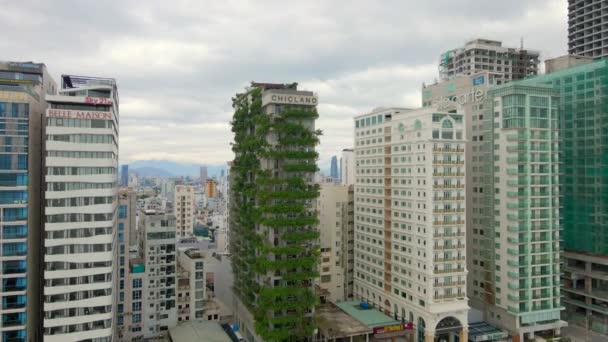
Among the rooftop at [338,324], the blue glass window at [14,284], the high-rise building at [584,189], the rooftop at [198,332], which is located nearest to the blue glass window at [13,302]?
the blue glass window at [14,284]

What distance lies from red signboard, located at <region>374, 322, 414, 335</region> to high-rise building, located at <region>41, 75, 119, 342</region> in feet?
128

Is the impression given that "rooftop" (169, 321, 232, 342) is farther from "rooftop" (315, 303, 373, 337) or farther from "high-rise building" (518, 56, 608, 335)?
"high-rise building" (518, 56, 608, 335)

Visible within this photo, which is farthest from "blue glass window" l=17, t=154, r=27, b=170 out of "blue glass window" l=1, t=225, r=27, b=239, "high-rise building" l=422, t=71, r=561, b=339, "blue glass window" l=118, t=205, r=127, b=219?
"high-rise building" l=422, t=71, r=561, b=339

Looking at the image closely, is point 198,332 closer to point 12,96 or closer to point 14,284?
point 14,284

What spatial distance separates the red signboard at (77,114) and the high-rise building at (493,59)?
11684cm

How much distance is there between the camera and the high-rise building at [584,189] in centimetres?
8275

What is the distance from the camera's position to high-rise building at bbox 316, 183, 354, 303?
89.6 m

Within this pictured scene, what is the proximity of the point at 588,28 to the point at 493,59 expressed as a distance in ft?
97.2

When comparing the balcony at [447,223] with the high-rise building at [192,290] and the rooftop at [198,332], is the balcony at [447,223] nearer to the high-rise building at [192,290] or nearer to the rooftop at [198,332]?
the rooftop at [198,332]

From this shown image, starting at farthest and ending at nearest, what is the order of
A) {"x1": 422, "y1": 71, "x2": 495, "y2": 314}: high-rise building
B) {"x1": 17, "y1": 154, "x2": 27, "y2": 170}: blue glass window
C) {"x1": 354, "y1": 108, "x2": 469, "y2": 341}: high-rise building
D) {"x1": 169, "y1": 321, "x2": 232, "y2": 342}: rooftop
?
{"x1": 422, "y1": 71, "x2": 495, "y2": 314}: high-rise building
{"x1": 169, "y1": 321, "x2": 232, "y2": 342}: rooftop
{"x1": 354, "y1": 108, "x2": 469, "y2": 341}: high-rise building
{"x1": 17, "y1": 154, "x2": 27, "y2": 170}: blue glass window

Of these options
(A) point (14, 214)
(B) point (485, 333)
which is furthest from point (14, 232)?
(B) point (485, 333)

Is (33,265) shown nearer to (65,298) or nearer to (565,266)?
(65,298)

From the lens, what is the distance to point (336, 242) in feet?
299

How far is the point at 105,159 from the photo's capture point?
190ft
